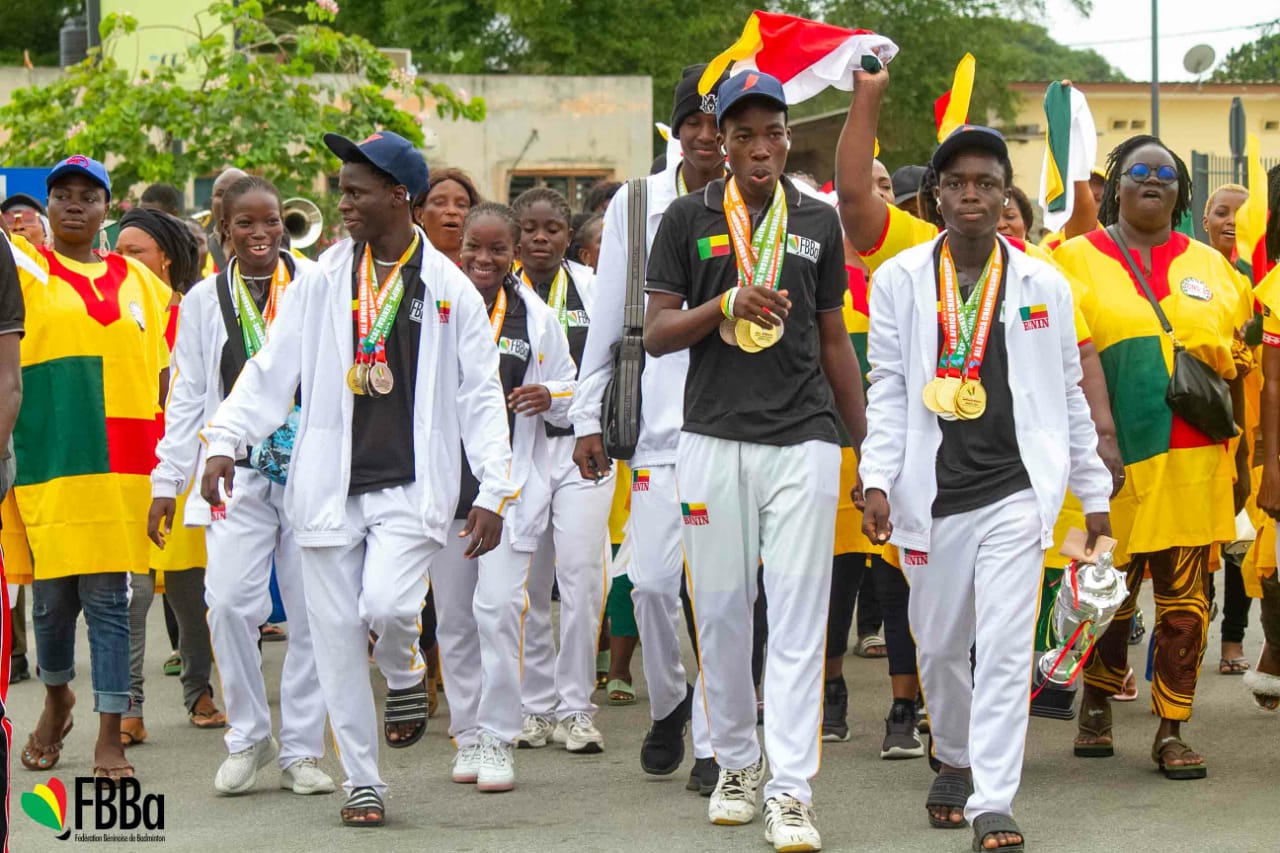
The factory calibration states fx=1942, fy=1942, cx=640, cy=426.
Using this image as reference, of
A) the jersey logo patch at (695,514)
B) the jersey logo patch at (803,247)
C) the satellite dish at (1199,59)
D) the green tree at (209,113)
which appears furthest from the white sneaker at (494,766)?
the satellite dish at (1199,59)

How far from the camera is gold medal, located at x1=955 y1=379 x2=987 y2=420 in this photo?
6.67 meters

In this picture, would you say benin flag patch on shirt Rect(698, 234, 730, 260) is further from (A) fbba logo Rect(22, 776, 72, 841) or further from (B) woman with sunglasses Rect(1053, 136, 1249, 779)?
(A) fbba logo Rect(22, 776, 72, 841)

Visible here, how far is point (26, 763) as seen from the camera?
827cm

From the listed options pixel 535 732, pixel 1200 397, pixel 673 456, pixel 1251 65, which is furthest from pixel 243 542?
pixel 1251 65

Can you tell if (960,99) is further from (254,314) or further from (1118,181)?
(254,314)

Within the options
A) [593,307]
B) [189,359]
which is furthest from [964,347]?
[189,359]

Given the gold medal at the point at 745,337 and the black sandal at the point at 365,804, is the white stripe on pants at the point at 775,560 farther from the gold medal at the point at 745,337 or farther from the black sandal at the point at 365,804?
the black sandal at the point at 365,804

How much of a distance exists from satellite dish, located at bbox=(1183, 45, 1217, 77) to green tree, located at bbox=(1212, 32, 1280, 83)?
3622 centimetres

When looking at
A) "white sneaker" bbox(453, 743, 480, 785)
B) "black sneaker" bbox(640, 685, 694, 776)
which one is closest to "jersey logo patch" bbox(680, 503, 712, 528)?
"black sneaker" bbox(640, 685, 694, 776)

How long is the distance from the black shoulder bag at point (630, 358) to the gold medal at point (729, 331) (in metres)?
0.65

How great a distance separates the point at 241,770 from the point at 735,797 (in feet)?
6.89

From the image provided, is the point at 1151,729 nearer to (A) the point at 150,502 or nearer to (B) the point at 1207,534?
(B) the point at 1207,534

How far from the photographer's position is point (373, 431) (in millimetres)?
7066

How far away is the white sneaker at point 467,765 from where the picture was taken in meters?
7.86
